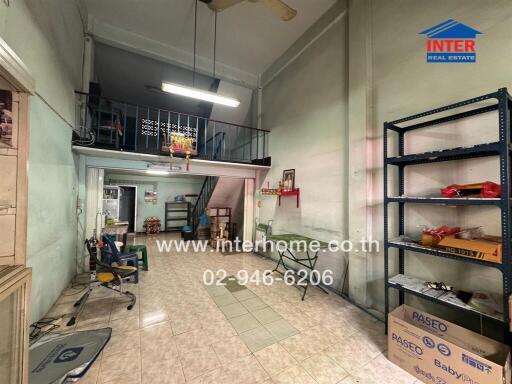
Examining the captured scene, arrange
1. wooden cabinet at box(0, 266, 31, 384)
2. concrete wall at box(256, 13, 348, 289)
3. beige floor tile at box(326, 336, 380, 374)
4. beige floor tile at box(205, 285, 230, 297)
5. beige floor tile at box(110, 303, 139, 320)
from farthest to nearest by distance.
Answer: concrete wall at box(256, 13, 348, 289), beige floor tile at box(205, 285, 230, 297), beige floor tile at box(110, 303, 139, 320), beige floor tile at box(326, 336, 380, 374), wooden cabinet at box(0, 266, 31, 384)

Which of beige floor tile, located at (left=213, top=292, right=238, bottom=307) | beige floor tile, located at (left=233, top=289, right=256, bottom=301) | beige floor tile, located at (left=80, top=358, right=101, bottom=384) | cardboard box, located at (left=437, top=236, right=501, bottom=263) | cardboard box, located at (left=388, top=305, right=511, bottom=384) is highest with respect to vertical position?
cardboard box, located at (left=437, top=236, right=501, bottom=263)

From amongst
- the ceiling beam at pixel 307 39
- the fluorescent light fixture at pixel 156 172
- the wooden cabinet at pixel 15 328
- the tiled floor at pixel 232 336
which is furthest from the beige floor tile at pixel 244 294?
the ceiling beam at pixel 307 39

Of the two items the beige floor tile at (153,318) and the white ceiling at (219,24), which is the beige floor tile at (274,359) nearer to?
the beige floor tile at (153,318)

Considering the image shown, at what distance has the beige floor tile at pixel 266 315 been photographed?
2607 millimetres

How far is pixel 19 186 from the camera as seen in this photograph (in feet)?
3.84

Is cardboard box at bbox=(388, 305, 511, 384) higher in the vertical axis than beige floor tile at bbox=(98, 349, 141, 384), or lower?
higher

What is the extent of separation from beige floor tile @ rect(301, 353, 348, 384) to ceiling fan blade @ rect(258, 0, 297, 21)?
4.09 metres

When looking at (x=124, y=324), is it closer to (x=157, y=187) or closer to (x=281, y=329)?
(x=281, y=329)

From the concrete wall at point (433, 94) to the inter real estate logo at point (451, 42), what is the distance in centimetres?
5

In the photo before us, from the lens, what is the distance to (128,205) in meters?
8.69

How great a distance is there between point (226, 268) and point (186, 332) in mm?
2137

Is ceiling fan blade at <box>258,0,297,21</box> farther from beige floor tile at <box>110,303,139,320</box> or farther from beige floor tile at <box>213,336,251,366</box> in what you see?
beige floor tile at <box>110,303,139,320</box>

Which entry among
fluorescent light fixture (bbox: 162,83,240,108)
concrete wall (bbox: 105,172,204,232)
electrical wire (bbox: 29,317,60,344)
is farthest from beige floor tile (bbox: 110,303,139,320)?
concrete wall (bbox: 105,172,204,232)

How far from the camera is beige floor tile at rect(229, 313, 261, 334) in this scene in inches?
96.1
